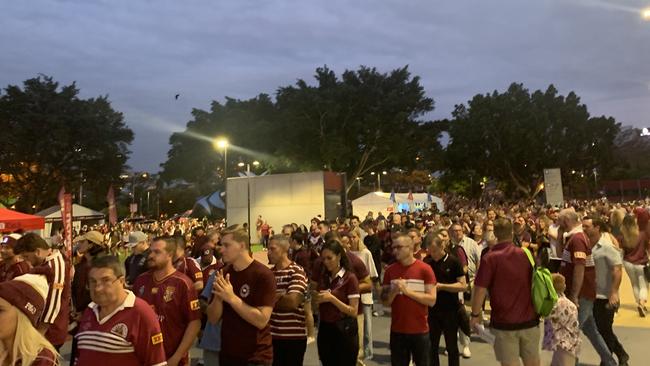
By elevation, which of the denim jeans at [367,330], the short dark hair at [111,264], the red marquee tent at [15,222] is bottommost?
the denim jeans at [367,330]

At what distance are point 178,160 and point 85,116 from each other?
1732 cm

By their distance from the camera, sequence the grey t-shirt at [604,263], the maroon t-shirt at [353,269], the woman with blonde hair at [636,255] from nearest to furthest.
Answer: the maroon t-shirt at [353,269]
the grey t-shirt at [604,263]
the woman with blonde hair at [636,255]

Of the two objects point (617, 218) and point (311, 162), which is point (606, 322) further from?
point (311, 162)

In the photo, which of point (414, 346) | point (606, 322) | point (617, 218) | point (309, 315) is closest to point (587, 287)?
point (606, 322)

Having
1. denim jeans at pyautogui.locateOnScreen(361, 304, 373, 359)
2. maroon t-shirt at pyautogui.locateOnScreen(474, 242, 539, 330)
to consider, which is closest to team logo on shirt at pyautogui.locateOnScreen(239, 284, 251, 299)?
maroon t-shirt at pyautogui.locateOnScreen(474, 242, 539, 330)

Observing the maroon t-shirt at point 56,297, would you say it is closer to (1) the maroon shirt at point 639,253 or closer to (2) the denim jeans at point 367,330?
(2) the denim jeans at point 367,330

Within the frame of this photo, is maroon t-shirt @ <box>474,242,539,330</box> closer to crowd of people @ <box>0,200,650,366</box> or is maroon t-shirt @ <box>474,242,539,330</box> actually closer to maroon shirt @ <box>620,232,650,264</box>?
crowd of people @ <box>0,200,650,366</box>

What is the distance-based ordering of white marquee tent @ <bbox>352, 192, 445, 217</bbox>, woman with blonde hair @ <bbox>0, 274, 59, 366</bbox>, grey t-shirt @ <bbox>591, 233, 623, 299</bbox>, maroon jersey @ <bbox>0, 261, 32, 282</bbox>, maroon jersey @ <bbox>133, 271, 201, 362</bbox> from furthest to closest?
white marquee tent @ <bbox>352, 192, 445, 217</bbox>
grey t-shirt @ <bbox>591, 233, 623, 299</bbox>
maroon jersey @ <bbox>0, 261, 32, 282</bbox>
maroon jersey @ <bbox>133, 271, 201, 362</bbox>
woman with blonde hair @ <bbox>0, 274, 59, 366</bbox>

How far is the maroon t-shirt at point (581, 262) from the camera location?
18.8ft

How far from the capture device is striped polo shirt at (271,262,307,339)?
4.35 m

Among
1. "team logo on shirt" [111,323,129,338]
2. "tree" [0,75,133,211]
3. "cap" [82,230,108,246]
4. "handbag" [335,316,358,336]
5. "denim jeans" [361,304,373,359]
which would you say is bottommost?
"denim jeans" [361,304,373,359]

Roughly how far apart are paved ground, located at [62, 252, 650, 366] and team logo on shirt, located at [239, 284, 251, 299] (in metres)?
3.49

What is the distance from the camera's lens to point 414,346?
4.60 metres

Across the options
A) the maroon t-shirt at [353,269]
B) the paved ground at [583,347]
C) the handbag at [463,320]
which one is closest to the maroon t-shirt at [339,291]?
the maroon t-shirt at [353,269]
